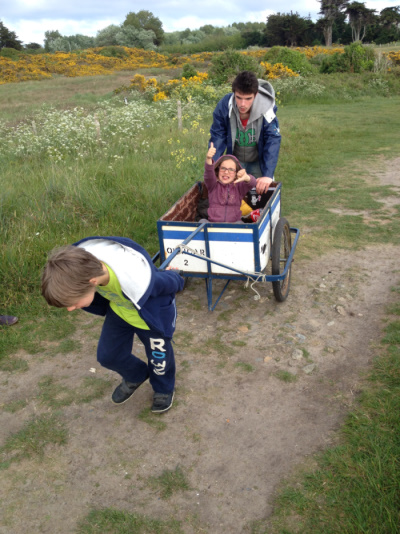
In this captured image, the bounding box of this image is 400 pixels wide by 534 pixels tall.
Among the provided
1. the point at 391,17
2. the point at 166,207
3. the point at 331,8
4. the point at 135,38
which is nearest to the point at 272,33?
the point at 331,8

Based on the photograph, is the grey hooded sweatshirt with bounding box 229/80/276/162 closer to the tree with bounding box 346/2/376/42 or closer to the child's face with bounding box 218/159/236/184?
the child's face with bounding box 218/159/236/184

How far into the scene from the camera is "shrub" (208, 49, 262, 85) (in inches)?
781

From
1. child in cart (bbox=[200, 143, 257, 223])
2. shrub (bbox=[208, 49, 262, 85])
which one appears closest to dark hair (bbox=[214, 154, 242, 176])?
child in cart (bbox=[200, 143, 257, 223])

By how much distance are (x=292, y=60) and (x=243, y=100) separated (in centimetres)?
2093

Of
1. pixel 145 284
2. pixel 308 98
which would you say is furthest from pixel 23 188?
pixel 308 98

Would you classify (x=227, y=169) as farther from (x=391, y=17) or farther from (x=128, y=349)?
(x=391, y=17)

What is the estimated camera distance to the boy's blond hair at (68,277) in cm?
213

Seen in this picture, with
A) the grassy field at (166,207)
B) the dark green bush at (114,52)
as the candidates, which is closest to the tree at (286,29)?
the dark green bush at (114,52)

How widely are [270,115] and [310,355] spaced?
8.65 feet

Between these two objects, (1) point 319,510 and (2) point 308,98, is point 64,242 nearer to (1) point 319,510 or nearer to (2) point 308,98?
(1) point 319,510

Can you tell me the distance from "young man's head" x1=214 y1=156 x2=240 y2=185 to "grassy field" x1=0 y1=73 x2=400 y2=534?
1.65 meters

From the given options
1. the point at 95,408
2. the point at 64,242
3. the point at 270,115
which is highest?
the point at 270,115

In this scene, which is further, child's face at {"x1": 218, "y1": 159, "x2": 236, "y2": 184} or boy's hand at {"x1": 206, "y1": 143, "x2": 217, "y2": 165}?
child's face at {"x1": 218, "y1": 159, "x2": 236, "y2": 184}

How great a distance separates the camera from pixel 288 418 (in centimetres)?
311
